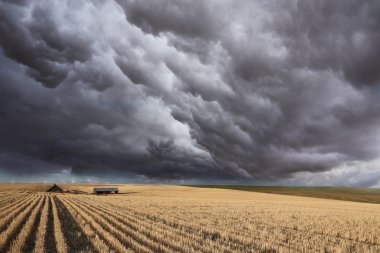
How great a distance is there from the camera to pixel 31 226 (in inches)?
749

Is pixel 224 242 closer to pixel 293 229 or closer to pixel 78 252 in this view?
pixel 78 252

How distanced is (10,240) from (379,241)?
19198mm

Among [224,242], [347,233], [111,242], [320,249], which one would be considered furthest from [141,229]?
[347,233]

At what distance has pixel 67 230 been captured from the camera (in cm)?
1811

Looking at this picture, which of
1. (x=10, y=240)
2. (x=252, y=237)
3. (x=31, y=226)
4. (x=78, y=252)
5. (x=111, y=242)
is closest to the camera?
(x=78, y=252)

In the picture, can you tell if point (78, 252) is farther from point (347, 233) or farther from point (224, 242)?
point (347, 233)

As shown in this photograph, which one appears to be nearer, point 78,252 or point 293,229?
point 78,252

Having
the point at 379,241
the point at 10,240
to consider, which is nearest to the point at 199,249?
A: the point at 10,240

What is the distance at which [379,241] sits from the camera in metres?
17.6

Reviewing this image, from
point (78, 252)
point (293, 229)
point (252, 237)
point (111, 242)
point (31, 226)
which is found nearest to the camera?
point (78, 252)

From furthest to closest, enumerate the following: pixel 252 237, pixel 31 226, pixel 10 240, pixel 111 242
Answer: pixel 31 226
pixel 252 237
pixel 10 240
pixel 111 242

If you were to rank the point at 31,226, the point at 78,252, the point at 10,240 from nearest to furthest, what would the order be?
1. the point at 78,252
2. the point at 10,240
3. the point at 31,226

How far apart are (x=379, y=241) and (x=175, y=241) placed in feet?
38.6

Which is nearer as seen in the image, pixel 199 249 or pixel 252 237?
pixel 199 249
